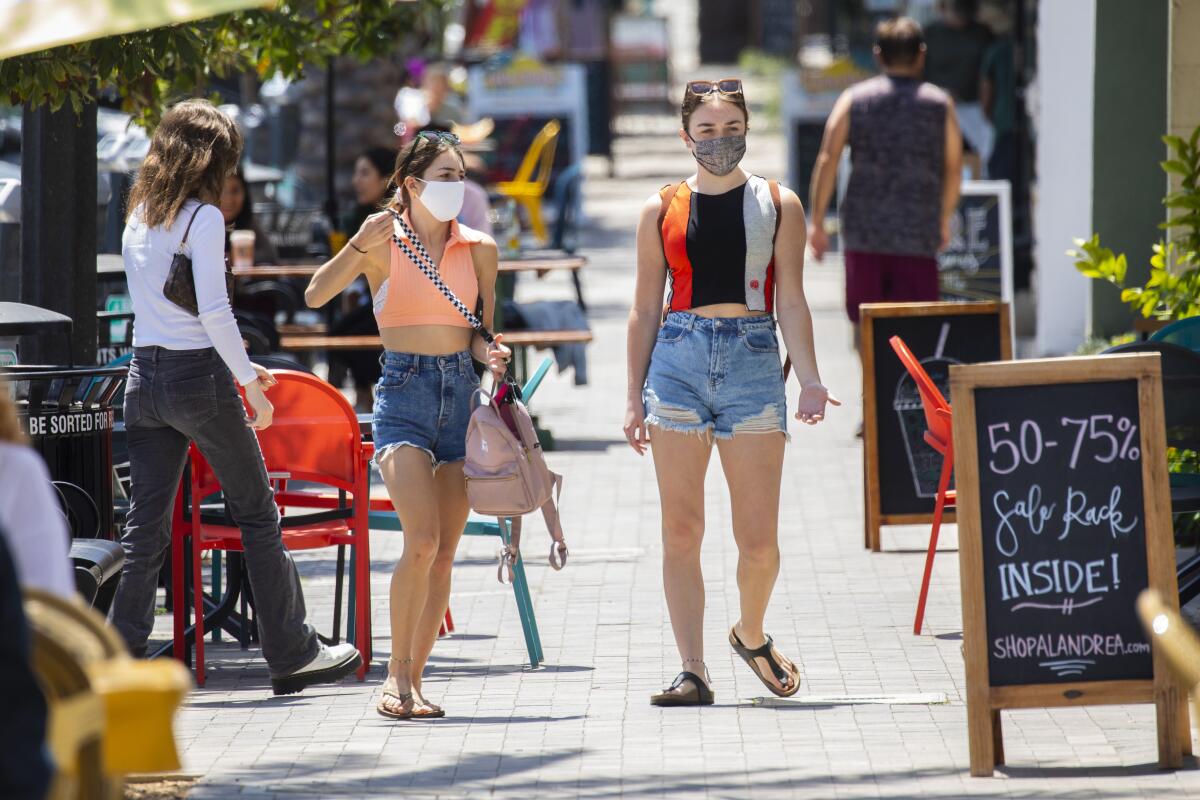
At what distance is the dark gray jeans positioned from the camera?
6.04 metres

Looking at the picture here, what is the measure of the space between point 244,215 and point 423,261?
5.37 metres

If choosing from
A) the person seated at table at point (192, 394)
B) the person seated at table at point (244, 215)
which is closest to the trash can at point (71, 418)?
the person seated at table at point (192, 394)

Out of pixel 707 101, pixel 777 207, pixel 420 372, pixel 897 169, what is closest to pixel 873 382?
pixel 897 169

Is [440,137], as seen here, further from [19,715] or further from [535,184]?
[535,184]

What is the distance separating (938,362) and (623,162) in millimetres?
24590

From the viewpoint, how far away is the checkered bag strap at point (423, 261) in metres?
5.97

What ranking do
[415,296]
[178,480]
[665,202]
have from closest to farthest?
[415,296], [665,202], [178,480]

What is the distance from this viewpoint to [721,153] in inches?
235

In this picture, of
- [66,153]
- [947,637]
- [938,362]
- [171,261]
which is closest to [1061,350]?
[938,362]

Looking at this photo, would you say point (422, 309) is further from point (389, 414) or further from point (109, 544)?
point (109, 544)

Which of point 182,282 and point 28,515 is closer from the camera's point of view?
point 28,515

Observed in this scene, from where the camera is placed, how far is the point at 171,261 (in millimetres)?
5984

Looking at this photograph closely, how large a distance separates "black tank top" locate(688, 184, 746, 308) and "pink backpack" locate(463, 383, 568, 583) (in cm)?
62

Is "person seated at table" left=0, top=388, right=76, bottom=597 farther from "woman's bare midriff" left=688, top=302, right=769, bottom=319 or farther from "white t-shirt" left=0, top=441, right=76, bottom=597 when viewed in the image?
"woman's bare midriff" left=688, top=302, right=769, bottom=319
